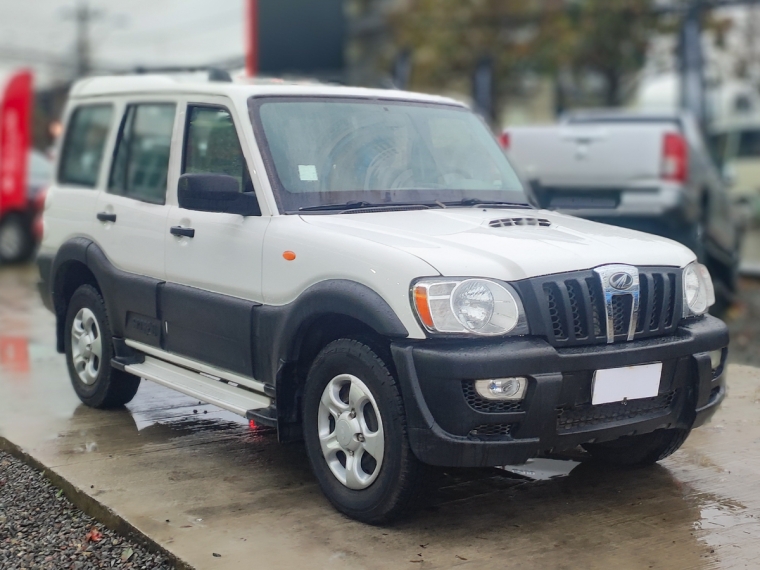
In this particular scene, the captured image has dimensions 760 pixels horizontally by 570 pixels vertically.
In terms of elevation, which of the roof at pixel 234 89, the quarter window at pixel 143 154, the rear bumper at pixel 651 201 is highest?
the roof at pixel 234 89

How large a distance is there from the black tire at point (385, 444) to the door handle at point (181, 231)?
3.85 feet

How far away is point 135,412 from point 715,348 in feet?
10.9

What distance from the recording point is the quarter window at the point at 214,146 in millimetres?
5105

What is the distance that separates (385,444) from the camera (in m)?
4.18

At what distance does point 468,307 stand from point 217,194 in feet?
4.74

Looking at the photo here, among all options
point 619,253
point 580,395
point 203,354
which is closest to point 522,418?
point 580,395

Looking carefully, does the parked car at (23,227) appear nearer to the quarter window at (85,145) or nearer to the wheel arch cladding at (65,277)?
the quarter window at (85,145)

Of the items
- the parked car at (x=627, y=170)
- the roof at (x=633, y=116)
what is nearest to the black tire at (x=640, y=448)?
the parked car at (x=627, y=170)

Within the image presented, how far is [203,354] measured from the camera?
5.23 m

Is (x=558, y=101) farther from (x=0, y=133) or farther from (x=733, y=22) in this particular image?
(x=0, y=133)

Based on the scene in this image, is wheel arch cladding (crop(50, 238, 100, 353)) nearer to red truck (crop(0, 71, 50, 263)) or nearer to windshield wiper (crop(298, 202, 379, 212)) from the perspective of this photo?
windshield wiper (crop(298, 202, 379, 212))

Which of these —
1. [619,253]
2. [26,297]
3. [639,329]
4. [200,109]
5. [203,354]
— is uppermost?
[200,109]

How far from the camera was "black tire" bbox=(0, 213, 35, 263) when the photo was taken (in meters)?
16.1

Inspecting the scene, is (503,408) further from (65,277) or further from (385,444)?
(65,277)
